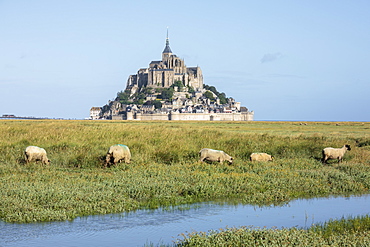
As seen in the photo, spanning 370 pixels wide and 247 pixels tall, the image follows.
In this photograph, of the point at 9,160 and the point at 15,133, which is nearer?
the point at 9,160

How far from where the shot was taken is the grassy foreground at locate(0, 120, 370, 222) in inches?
443

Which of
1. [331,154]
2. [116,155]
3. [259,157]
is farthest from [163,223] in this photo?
[331,154]

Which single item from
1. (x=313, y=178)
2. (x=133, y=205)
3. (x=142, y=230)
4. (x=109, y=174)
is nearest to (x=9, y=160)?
(x=109, y=174)

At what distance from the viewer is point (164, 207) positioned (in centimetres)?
1154

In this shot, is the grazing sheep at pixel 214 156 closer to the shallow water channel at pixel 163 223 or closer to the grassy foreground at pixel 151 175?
the grassy foreground at pixel 151 175

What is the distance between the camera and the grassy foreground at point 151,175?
11.3 meters

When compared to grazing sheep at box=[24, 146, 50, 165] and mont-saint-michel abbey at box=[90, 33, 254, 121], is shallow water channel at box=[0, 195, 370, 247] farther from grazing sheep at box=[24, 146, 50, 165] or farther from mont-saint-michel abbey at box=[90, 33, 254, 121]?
mont-saint-michel abbey at box=[90, 33, 254, 121]

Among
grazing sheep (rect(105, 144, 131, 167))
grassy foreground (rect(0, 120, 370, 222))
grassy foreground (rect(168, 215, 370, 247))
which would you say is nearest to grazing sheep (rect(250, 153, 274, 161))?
grassy foreground (rect(0, 120, 370, 222))

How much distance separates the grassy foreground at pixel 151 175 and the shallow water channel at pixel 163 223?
54 centimetres

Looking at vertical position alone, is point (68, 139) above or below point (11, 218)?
above

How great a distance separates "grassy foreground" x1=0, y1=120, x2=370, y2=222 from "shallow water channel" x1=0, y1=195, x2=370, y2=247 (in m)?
0.54

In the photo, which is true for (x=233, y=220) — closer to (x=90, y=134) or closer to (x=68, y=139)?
(x=68, y=139)

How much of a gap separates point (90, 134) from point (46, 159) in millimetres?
7121

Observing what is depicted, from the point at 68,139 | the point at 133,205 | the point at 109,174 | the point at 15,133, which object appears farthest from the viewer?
the point at 15,133
